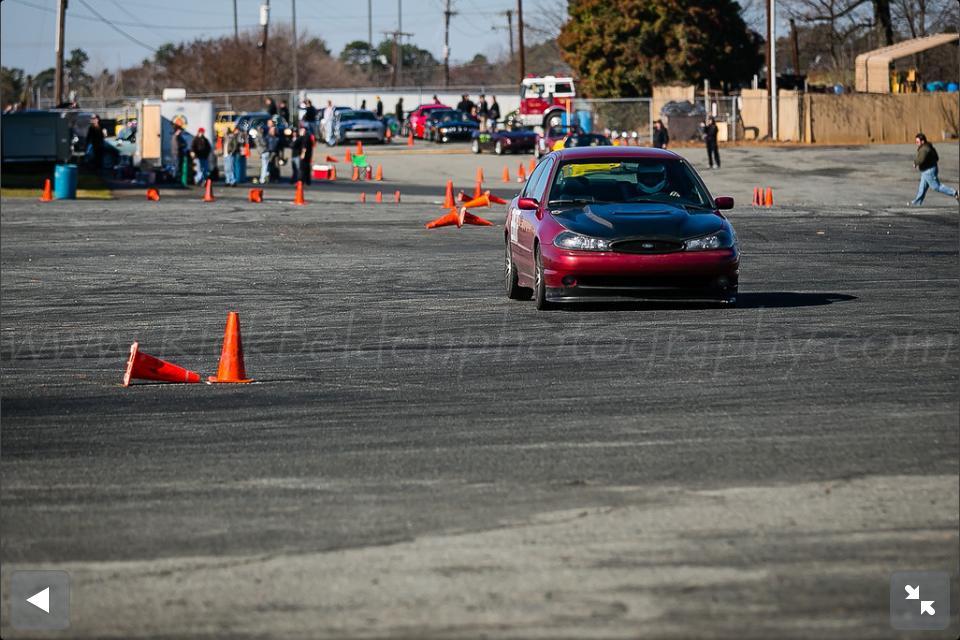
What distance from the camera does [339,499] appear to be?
7270 mm

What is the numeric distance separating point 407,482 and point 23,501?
1.87m

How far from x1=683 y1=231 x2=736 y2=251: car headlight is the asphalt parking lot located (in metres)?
0.67

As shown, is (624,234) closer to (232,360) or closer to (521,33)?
(232,360)

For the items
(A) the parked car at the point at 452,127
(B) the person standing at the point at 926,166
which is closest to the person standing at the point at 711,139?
(B) the person standing at the point at 926,166

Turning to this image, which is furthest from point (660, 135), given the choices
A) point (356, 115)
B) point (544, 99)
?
point (356, 115)

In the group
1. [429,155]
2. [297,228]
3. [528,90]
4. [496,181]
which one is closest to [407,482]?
[297,228]

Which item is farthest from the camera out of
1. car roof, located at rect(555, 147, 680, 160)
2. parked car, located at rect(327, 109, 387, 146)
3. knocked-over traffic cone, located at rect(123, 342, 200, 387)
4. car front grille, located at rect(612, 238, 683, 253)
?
parked car, located at rect(327, 109, 387, 146)

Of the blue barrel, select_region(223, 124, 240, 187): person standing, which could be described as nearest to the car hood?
the blue barrel

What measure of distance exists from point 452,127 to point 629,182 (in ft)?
164

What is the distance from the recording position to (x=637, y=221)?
563 inches

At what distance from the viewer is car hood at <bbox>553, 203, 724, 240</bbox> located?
1414 centimetres

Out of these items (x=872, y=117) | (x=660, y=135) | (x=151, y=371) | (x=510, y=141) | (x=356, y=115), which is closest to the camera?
(x=151, y=371)

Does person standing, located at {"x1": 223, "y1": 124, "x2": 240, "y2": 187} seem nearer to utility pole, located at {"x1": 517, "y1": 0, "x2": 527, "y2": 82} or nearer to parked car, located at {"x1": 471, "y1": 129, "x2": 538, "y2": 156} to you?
parked car, located at {"x1": 471, "y1": 129, "x2": 538, "y2": 156}

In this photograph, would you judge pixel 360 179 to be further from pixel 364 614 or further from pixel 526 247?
pixel 364 614
